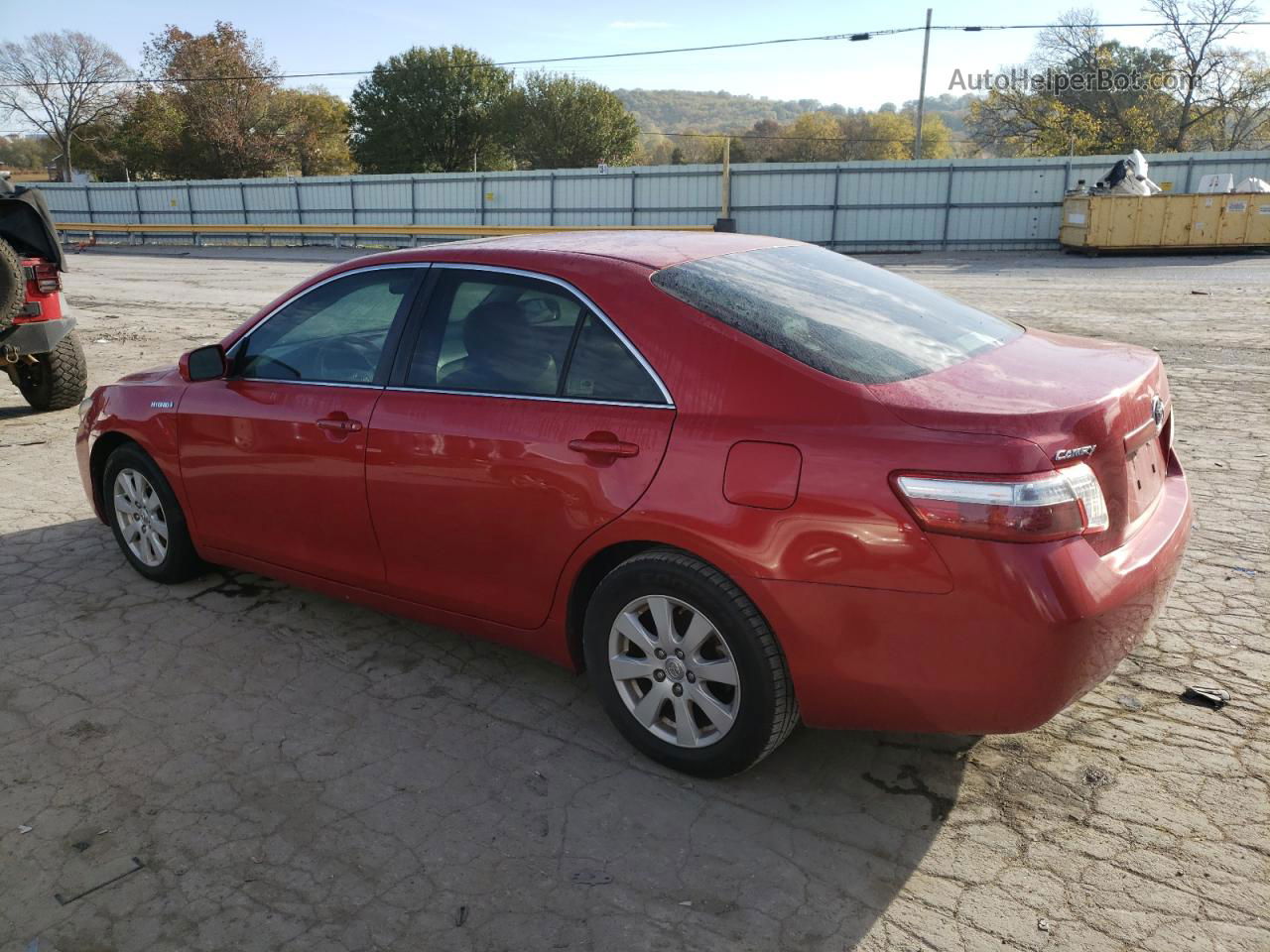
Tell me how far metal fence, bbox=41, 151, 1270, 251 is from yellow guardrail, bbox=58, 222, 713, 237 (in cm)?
82

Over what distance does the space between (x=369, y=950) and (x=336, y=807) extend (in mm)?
639

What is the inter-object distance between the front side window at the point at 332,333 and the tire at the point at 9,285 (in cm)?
402

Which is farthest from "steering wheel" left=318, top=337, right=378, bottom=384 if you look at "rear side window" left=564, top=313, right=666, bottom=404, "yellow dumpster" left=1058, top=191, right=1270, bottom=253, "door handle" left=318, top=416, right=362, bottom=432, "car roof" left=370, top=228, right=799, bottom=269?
"yellow dumpster" left=1058, top=191, right=1270, bottom=253

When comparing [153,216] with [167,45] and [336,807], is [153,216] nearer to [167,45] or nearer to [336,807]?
[167,45]

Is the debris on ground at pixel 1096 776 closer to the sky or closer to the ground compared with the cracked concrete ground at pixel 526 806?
closer to the sky

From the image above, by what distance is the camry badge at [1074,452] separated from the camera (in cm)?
246

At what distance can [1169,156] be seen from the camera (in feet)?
86.4

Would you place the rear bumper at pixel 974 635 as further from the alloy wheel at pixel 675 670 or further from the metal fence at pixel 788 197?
the metal fence at pixel 788 197

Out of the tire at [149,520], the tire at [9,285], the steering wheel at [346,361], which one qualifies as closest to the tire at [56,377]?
the tire at [9,285]

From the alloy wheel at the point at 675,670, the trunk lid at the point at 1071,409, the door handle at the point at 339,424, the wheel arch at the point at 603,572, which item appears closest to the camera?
the trunk lid at the point at 1071,409

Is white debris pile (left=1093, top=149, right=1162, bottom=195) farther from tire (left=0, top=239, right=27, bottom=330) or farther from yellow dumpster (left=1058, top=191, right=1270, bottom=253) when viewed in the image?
tire (left=0, top=239, right=27, bottom=330)

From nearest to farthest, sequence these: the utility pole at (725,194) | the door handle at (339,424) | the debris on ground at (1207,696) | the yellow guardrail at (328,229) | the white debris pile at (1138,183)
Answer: the debris on ground at (1207,696) < the door handle at (339,424) < the white debris pile at (1138,183) < the utility pole at (725,194) < the yellow guardrail at (328,229)

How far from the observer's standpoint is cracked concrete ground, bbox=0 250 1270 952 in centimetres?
247

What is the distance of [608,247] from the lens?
3.42 m
